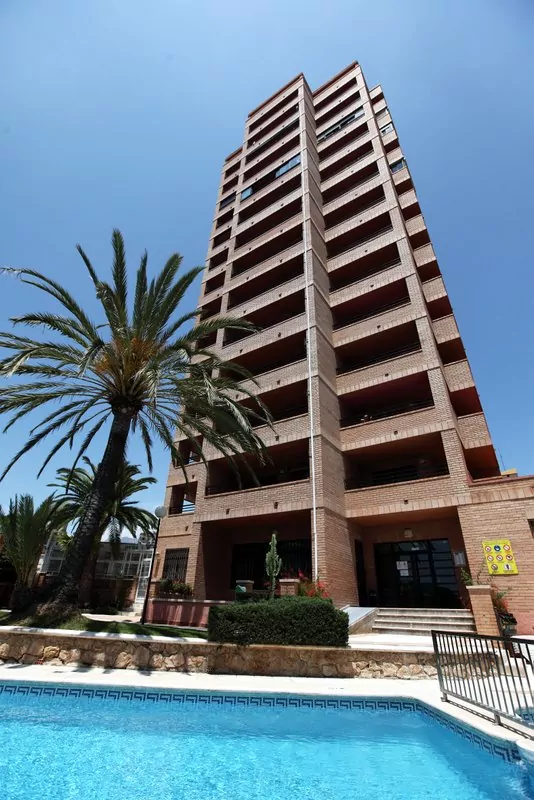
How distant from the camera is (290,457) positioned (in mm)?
21391

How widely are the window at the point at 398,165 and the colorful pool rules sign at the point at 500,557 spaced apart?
2467cm

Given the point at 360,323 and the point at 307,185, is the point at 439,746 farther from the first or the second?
the point at 307,185

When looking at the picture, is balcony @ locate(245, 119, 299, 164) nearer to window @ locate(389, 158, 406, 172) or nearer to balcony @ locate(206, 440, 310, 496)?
window @ locate(389, 158, 406, 172)

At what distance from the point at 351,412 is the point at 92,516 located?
47.5 feet

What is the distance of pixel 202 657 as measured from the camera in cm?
896

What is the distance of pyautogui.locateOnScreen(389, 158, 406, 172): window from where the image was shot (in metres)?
27.0

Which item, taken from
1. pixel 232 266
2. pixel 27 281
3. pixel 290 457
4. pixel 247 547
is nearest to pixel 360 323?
pixel 290 457

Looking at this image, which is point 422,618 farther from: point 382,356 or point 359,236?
point 359,236

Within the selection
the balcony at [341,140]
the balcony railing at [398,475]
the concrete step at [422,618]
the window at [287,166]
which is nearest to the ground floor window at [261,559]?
the balcony railing at [398,475]

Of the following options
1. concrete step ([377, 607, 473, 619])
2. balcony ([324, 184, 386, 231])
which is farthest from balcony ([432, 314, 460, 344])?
concrete step ([377, 607, 473, 619])

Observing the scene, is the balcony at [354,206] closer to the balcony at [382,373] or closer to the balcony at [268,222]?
the balcony at [268,222]

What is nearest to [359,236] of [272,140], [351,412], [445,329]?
[445,329]

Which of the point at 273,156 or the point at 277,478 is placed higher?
the point at 273,156

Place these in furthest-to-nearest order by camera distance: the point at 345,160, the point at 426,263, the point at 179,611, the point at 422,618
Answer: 1. the point at 345,160
2. the point at 426,263
3. the point at 179,611
4. the point at 422,618
